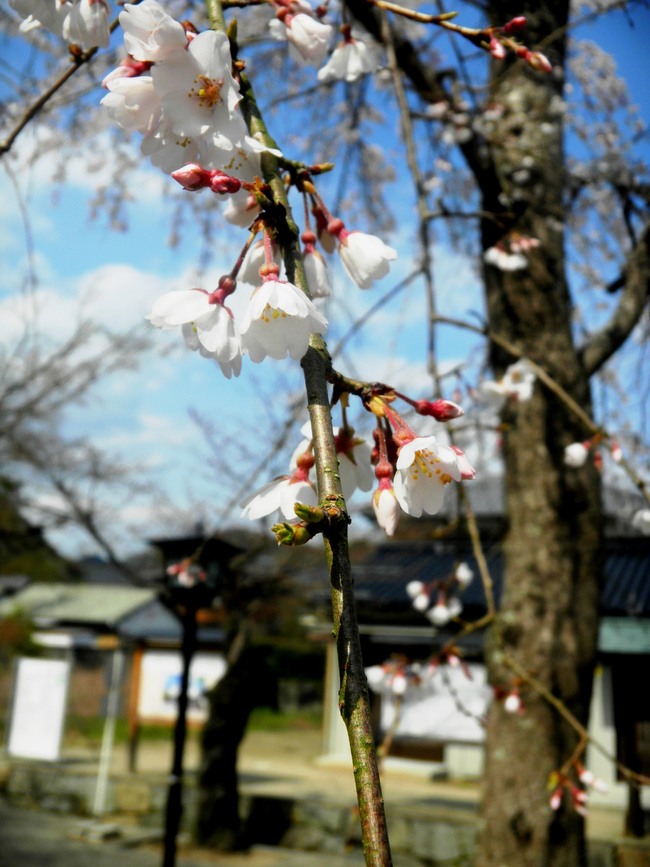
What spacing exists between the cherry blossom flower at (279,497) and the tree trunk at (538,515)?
2.06 meters

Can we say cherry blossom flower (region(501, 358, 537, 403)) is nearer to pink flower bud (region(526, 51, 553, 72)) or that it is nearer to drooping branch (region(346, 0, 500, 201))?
drooping branch (region(346, 0, 500, 201))

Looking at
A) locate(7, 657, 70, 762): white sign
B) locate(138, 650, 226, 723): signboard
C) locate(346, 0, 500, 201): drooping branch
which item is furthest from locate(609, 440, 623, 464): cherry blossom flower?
locate(138, 650, 226, 723): signboard

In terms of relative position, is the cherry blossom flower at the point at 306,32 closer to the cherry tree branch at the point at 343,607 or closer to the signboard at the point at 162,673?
the cherry tree branch at the point at 343,607

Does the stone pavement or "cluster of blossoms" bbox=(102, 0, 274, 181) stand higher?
"cluster of blossoms" bbox=(102, 0, 274, 181)

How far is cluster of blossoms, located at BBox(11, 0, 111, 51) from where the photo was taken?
3.02 feet

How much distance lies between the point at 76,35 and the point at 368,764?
88 cm

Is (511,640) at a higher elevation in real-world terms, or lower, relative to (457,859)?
higher

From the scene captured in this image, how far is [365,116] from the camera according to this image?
200 inches

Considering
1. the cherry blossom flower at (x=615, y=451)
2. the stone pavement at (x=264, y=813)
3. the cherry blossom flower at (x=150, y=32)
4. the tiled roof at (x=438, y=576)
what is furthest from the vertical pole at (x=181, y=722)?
the tiled roof at (x=438, y=576)

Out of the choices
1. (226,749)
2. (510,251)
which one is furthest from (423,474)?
(226,749)

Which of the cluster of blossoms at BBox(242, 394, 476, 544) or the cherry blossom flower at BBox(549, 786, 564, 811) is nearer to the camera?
the cluster of blossoms at BBox(242, 394, 476, 544)

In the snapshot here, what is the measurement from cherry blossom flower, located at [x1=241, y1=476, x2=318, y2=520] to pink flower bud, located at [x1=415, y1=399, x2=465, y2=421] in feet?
0.43

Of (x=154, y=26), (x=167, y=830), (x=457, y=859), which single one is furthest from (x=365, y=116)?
(x=457, y=859)

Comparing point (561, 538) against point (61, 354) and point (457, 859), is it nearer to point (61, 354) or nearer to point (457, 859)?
point (457, 859)
